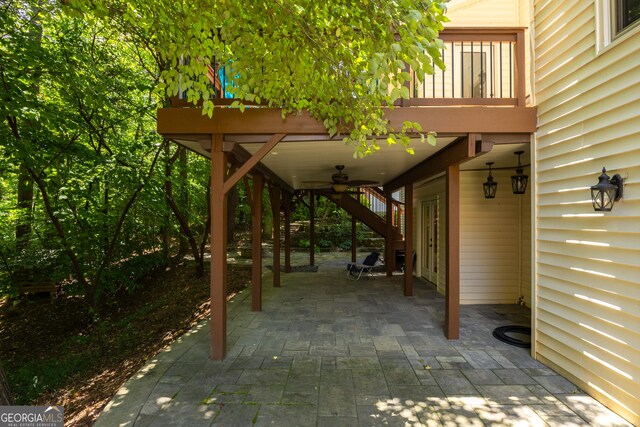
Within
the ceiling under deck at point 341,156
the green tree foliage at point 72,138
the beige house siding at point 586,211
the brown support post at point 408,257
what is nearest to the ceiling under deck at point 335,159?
the ceiling under deck at point 341,156

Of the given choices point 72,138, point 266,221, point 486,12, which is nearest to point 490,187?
point 486,12

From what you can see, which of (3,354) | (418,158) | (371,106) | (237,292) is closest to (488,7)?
(418,158)

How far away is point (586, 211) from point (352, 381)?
104 inches

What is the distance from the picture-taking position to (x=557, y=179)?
10.2 feet

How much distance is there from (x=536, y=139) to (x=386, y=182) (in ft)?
13.8

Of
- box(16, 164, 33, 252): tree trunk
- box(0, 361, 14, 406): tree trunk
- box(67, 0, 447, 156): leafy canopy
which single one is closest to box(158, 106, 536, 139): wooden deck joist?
box(67, 0, 447, 156): leafy canopy

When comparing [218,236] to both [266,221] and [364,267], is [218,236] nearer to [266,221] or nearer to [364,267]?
[364,267]

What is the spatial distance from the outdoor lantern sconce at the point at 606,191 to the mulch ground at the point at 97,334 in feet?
14.9

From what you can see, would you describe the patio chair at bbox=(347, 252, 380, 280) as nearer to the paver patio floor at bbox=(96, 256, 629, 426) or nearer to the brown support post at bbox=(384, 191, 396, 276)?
the brown support post at bbox=(384, 191, 396, 276)

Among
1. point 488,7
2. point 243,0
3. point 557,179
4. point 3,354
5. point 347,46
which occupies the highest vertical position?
point 488,7

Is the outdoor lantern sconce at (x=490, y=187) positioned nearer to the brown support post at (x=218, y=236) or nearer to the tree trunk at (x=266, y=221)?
the brown support post at (x=218, y=236)

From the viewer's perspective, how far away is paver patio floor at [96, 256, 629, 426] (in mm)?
2373

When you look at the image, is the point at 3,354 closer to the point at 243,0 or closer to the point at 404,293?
the point at 243,0

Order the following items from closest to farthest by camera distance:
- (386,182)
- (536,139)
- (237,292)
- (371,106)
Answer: (371,106) → (536,139) → (237,292) → (386,182)
